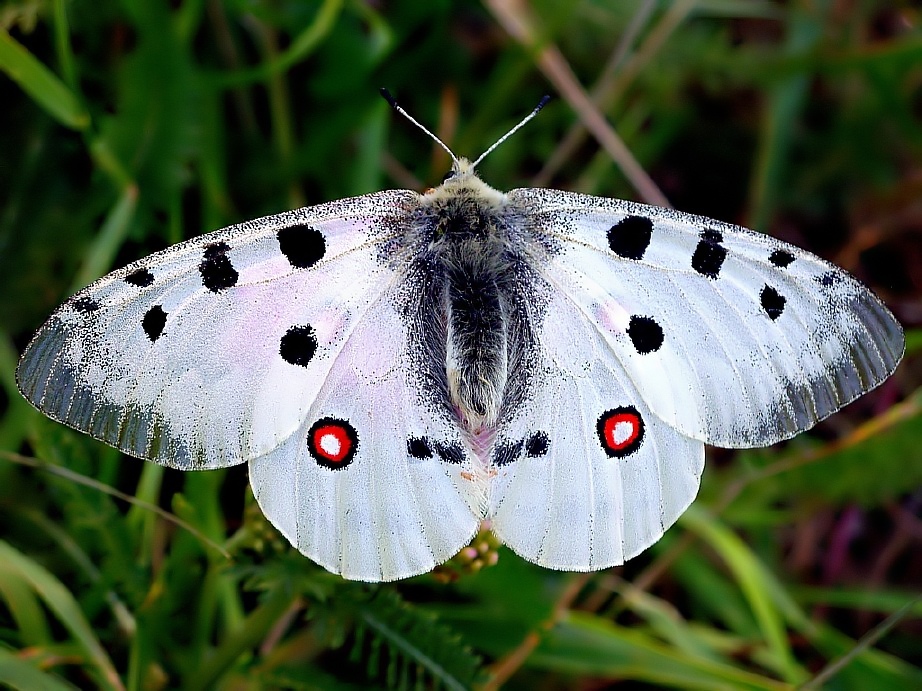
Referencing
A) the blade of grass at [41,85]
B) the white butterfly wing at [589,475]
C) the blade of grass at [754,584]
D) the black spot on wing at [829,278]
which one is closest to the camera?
the white butterfly wing at [589,475]

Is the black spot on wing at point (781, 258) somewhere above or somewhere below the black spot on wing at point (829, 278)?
above

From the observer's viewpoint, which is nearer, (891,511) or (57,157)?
(57,157)

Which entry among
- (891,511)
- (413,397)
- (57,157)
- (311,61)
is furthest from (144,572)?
(891,511)

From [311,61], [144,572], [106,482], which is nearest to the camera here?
[144,572]

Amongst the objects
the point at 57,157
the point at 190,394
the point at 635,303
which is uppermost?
the point at 57,157

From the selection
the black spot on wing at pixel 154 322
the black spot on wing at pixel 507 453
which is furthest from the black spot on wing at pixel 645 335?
the black spot on wing at pixel 154 322

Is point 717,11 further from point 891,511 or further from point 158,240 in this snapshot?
point 158,240

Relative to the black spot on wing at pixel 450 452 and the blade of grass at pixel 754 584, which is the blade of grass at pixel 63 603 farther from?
the blade of grass at pixel 754 584

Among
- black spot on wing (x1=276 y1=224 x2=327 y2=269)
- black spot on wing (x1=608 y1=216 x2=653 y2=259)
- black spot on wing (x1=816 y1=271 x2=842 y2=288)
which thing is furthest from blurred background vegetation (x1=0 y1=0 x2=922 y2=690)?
black spot on wing (x1=816 y1=271 x2=842 y2=288)
